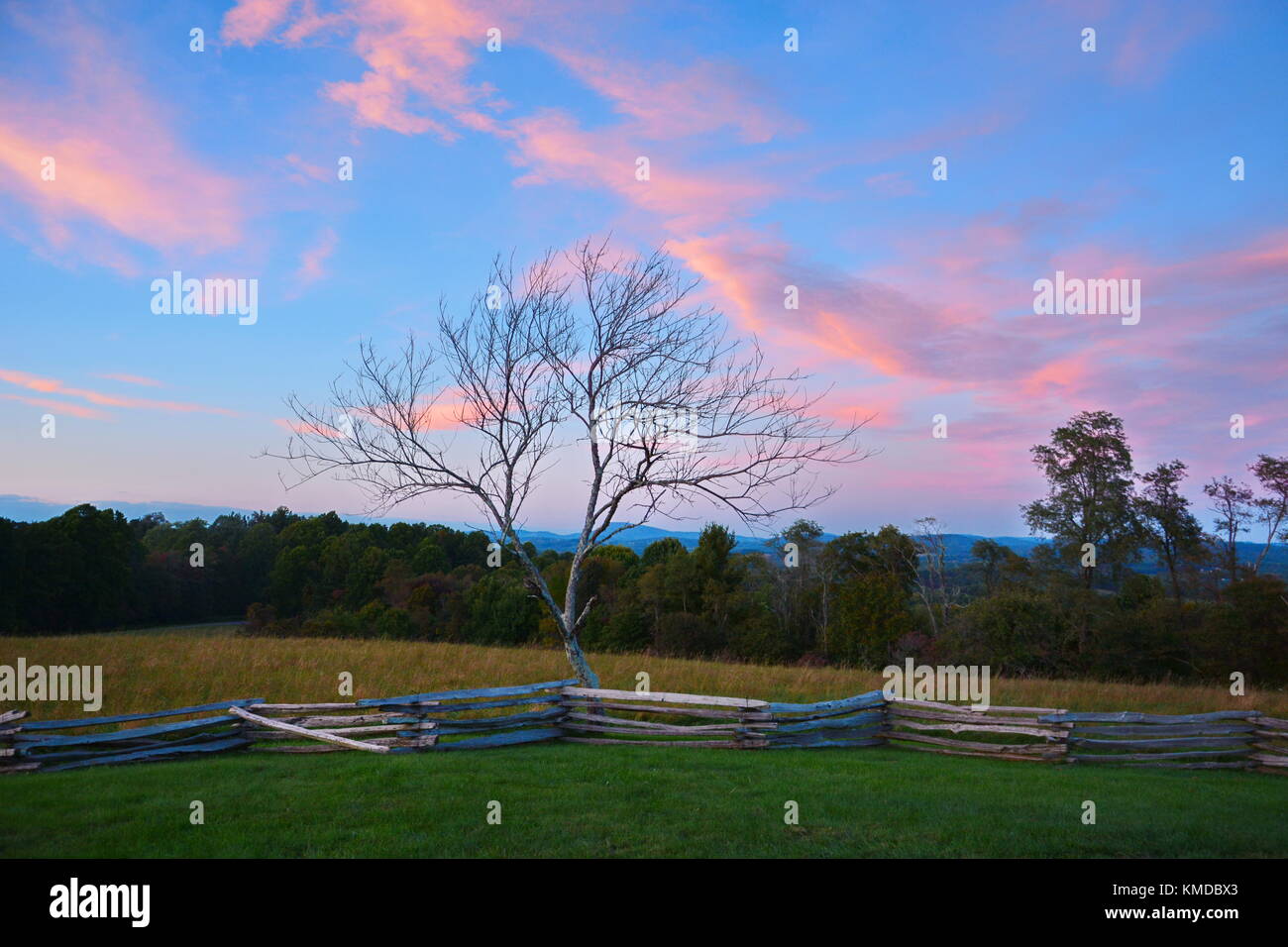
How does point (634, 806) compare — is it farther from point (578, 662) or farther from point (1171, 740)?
point (1171, 740)

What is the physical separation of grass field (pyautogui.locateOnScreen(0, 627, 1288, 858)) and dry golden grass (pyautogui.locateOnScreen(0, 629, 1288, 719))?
1.91m

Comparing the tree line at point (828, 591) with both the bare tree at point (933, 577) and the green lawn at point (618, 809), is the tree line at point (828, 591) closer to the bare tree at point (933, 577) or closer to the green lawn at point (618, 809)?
the bare tree at point (933, 577)

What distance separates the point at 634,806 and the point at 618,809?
171 millimetres

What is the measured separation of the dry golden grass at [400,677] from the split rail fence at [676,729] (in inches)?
91.9

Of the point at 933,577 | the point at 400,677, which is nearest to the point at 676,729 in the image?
the point at 400,677

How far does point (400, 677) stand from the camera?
569 inches

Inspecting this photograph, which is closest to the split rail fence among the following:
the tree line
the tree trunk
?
the tree trunk

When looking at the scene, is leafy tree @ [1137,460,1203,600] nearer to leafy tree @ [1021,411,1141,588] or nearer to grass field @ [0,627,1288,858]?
leafy tree @ [1021,411,1141,588]

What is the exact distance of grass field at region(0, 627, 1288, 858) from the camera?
5867 mm

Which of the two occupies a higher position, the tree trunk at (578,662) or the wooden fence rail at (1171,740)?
the tree trunk at (578,662)

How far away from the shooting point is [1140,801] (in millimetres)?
7605

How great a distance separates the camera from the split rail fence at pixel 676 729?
9.32 metres

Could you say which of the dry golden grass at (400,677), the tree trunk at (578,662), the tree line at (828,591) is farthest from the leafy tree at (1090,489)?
the tree trunk at (578,662)
